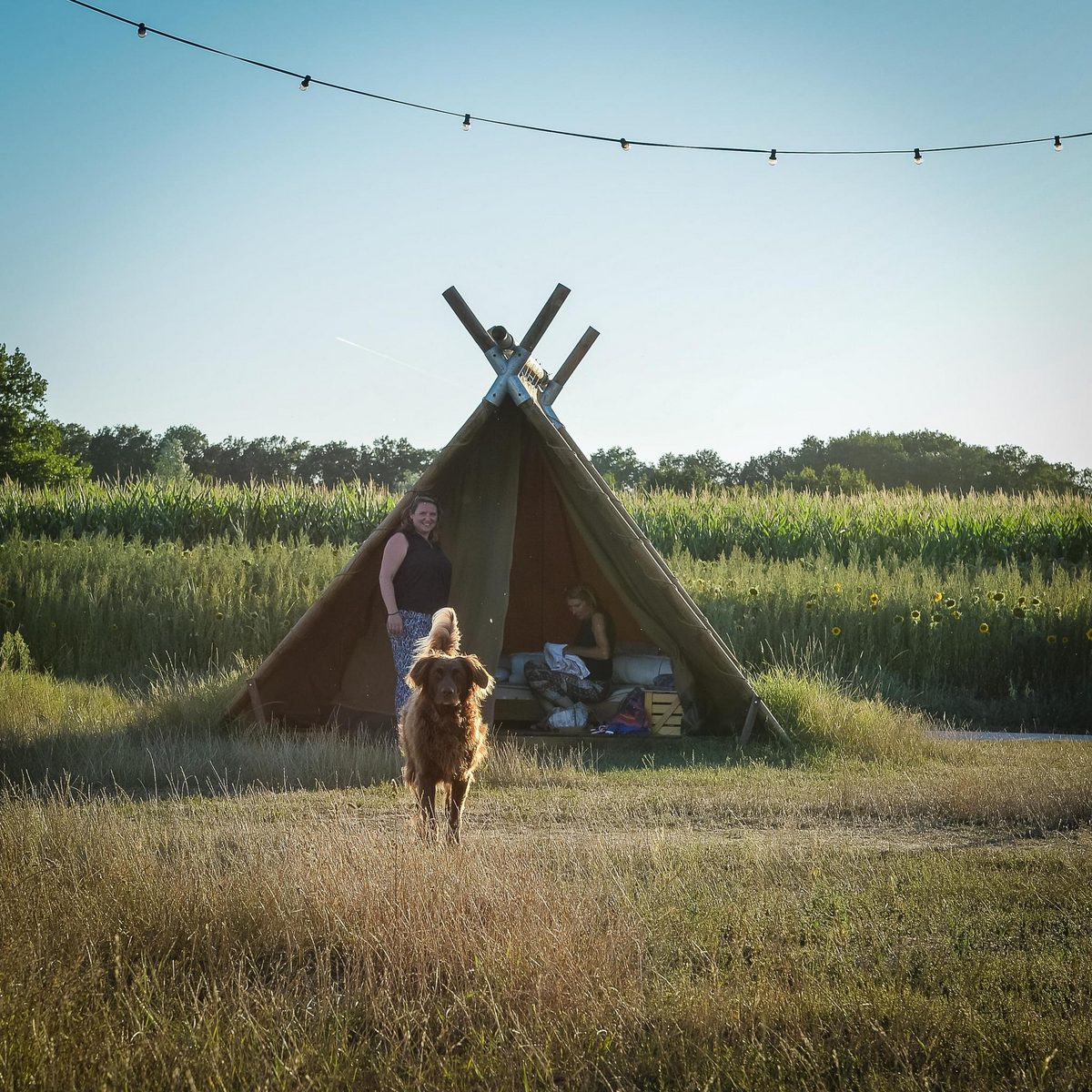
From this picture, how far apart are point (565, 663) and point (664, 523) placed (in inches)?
334

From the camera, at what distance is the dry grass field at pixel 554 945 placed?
2.84 metres

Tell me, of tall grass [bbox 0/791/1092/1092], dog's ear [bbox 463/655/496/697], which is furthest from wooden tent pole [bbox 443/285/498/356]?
tall grass [bbox 0/791/1092/1092]

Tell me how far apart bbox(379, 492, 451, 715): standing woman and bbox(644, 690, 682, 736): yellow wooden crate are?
193 centimetres

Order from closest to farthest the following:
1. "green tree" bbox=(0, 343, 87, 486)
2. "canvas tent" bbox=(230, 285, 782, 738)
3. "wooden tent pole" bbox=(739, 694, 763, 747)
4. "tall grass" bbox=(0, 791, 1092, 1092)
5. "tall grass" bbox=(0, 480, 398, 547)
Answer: "tall grass" bbox=(0, 791, 1092, 1092) < "wooden tent pole" bbox=(739, 694, 763, 747) < "canvas tent" bbox=(230, 285, 782, 738) < "tall grass" bbox=(0, 480, 398, 547) < "green tree" bbox=(0, 343, 87, 486)

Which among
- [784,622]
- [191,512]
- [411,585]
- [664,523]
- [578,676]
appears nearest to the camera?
[411,585]

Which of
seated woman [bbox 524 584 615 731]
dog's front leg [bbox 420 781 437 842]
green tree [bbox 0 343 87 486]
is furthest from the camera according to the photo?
green tree [bbox 0 343 87 486]

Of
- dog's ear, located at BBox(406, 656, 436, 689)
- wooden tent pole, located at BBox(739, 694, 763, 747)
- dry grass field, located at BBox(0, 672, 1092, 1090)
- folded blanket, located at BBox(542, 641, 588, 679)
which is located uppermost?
dog's ear, located at BBox(406, 656, 436, 689)

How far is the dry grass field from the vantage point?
2.84 metres

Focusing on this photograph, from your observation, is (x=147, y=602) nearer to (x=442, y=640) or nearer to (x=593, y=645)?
(x=593, y=645)

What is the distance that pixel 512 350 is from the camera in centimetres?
812

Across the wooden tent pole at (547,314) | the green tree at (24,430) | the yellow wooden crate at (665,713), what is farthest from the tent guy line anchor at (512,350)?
the green tree at (24,430)

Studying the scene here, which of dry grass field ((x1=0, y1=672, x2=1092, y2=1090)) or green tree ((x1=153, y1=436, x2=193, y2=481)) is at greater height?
green tree ((x1=153, y1=436, x2=193, y2=481))

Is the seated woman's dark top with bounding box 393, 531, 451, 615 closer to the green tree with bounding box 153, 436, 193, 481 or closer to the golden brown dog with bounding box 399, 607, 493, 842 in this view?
the golden brown dog with bounding box 399, 607, 493, 842

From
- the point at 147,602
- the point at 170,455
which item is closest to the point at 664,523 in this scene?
the point at 147,602
